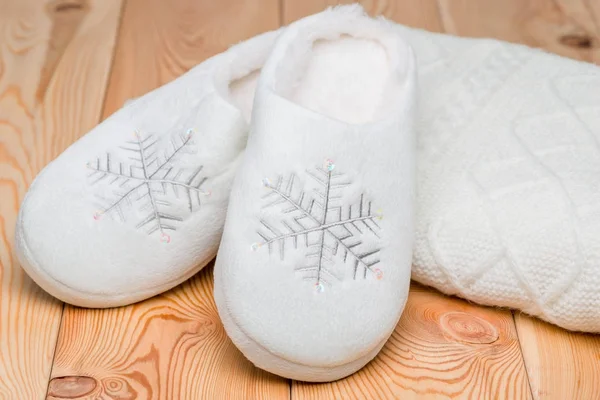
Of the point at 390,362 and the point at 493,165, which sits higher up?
the point at 493,165

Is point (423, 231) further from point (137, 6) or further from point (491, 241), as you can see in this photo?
point (137, 6)

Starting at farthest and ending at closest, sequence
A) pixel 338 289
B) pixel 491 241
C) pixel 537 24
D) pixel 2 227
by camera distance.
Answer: pixel 537 24 → pixel 2 227 → pixel 491 241 → pixel 338 289

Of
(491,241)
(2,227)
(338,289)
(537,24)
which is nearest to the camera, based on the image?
(338,289)

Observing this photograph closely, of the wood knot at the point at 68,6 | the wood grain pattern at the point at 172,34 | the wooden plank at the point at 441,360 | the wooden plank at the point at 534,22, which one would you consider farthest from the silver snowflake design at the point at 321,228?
the wood knot at the point at 68,6

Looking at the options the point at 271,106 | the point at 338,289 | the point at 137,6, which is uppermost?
the point at 271,106

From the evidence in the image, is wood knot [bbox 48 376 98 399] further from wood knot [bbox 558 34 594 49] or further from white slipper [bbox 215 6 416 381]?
wood knot [bbox 558 34 594 49]

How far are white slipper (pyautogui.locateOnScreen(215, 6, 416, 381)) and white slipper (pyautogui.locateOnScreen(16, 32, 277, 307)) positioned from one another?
0.06 m

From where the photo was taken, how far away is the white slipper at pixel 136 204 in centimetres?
91

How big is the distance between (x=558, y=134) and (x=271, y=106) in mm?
358

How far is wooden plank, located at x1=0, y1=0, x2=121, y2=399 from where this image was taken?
90 cm

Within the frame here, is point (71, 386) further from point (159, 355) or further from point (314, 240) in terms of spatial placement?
point (314, 240)

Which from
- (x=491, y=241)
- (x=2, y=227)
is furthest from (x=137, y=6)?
(x=491, y=241)

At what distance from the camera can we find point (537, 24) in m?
1.54

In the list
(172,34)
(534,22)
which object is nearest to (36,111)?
(172,34)
